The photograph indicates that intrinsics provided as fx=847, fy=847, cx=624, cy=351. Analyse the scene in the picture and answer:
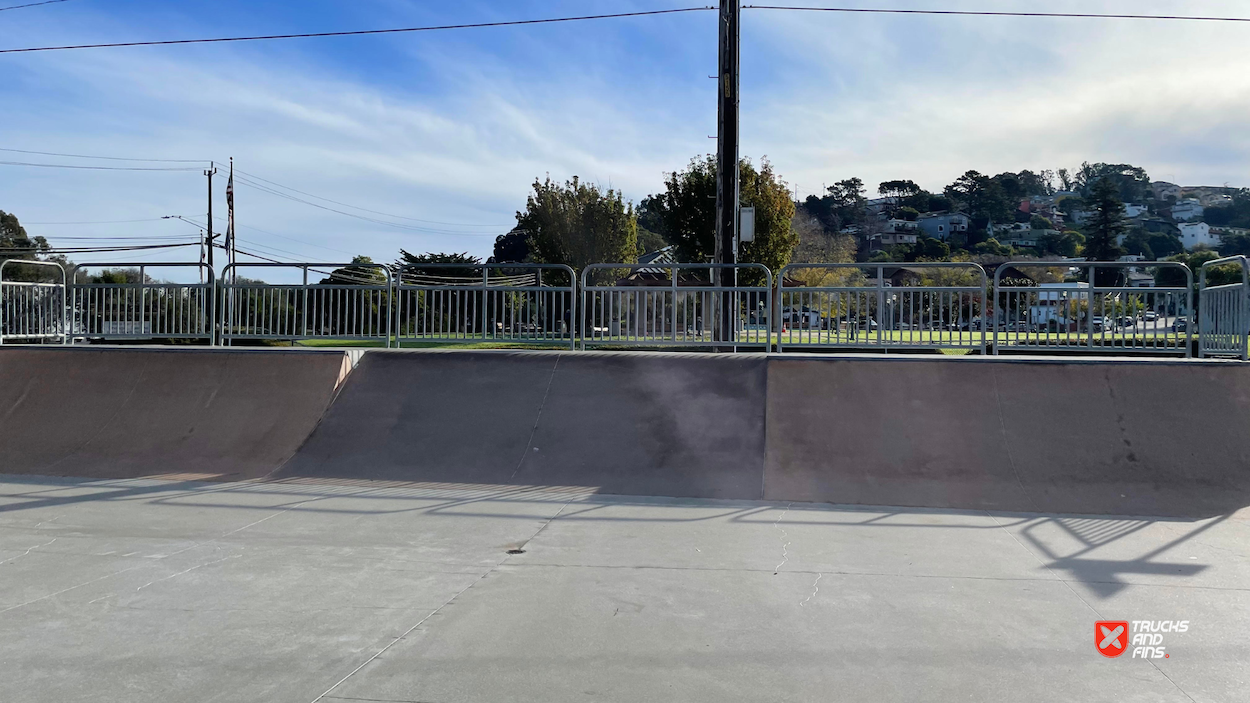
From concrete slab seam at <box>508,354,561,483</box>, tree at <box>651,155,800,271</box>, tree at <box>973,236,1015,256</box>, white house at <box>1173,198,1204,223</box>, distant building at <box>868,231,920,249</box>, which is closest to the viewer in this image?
concrete slab seam at <box>508,354,561,483</box>

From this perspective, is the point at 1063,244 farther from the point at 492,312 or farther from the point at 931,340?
the point at 492,312

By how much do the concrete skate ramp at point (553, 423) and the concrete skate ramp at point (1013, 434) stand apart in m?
0.58

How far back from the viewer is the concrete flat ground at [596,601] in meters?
3.95

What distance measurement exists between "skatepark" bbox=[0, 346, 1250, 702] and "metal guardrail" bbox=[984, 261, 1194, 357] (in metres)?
0.76

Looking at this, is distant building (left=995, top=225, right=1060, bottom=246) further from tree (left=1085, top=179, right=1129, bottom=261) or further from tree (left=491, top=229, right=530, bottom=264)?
tree (left=491, top=229, right=530, bottom=264)

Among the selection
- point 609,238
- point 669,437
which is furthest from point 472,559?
point 609,238

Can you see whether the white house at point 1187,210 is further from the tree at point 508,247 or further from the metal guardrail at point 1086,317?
the metal guardrail at point 1086,317

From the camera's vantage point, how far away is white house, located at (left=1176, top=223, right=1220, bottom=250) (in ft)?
538

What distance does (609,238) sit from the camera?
39.8 meters

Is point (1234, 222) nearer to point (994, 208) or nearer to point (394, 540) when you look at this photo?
point (994, 208)

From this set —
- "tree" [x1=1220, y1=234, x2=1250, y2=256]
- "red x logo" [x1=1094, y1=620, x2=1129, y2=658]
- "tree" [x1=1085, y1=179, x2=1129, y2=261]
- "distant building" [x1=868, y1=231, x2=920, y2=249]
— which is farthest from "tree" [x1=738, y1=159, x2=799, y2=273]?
"tree" [x1=1220, y1=234, x2=1250, y2=256]

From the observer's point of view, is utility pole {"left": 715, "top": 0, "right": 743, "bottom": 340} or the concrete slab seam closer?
the concrete slab seam

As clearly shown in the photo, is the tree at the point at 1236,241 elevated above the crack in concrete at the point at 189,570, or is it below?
above

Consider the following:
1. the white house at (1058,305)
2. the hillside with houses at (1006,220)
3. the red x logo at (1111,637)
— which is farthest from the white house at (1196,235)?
the red x logo at (1111,637)
